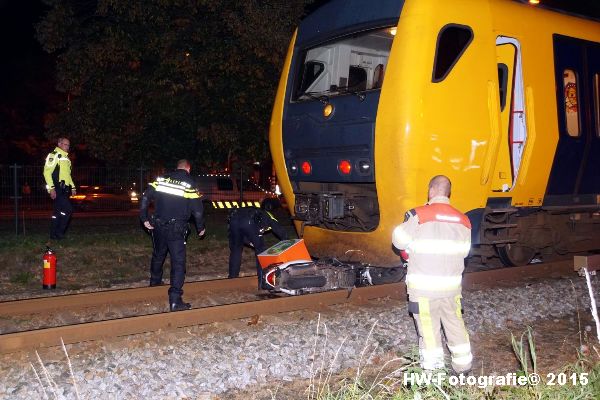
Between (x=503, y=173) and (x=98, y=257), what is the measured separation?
6.72m

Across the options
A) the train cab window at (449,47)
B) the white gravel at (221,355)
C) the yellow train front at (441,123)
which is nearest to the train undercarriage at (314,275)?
the yellow train front at (441,123)

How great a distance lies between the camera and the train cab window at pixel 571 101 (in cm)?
860

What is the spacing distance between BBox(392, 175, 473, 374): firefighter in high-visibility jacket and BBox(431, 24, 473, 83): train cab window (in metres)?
2.51

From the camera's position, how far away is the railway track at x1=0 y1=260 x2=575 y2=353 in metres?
5.65

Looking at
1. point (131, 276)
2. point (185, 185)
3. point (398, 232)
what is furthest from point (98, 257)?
point (398, 232)

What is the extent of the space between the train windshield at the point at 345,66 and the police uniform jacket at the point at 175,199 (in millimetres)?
1882

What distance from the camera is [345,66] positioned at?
27.0 feet

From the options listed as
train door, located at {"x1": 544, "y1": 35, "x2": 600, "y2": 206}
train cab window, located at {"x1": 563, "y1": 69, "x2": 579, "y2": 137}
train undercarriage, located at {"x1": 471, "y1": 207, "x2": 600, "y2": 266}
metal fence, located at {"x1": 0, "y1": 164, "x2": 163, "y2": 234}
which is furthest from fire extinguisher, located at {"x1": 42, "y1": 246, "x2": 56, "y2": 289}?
train cab window, located at {"x1": 563, "y1": 69, "x2": 579, "y2": 137}

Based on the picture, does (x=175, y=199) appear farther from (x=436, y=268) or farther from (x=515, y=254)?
(x=515, y=254)

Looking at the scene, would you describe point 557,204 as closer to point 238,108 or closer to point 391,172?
point 391,172

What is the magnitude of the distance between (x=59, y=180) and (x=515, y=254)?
24.5ft

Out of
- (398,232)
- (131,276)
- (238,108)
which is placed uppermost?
(238,108)

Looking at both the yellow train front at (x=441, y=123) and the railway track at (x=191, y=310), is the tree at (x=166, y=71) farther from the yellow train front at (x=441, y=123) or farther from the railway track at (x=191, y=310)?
the railway track at (x=191, y=310)

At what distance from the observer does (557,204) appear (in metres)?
8.75
